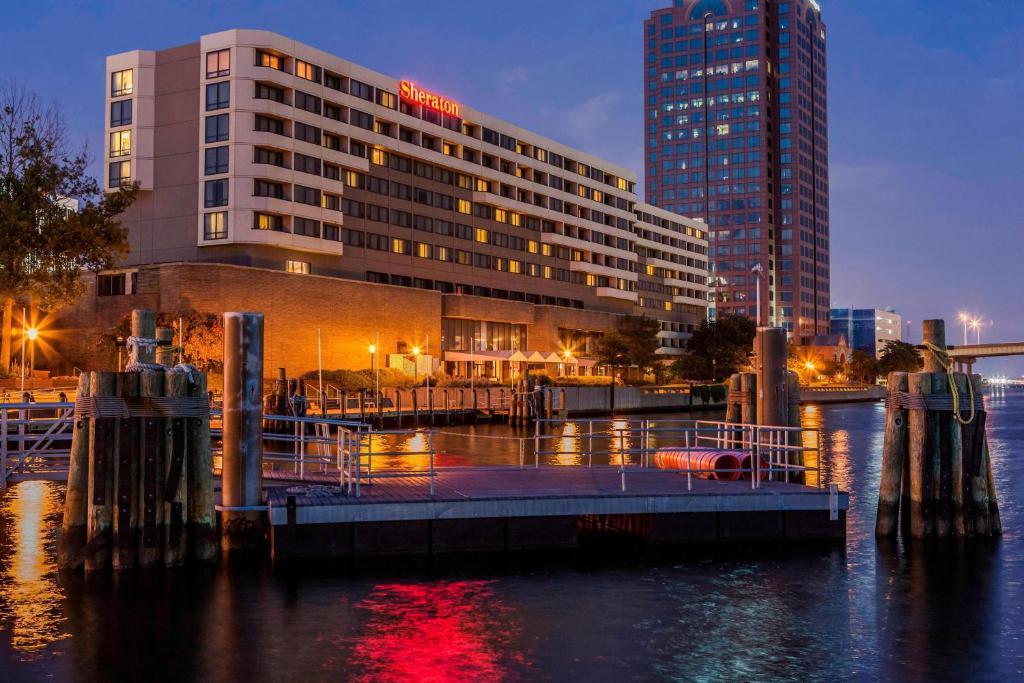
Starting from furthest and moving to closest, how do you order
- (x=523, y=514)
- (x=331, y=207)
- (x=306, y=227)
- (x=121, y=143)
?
(x=331, y=207)
(x=306, y=227)
(x=121, y=143)
(x=523, y=514)

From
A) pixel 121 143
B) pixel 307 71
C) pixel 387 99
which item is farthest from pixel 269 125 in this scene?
pixel 387 99

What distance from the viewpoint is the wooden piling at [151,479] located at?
16.6 metres

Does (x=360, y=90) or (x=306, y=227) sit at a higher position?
(x=360, y=90)

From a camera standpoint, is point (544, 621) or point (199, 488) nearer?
point (544, 621)

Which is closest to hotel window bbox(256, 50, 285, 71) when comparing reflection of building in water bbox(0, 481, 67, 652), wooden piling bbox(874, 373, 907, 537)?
reflection of building in water bbox(0, 481, 67, 652)

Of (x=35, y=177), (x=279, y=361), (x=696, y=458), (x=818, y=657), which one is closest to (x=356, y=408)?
(x=279, y=361)

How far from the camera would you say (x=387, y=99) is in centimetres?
9350

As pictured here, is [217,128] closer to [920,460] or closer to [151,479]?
[151,479]

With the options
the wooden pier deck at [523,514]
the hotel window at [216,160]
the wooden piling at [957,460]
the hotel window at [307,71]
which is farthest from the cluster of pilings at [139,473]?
the hotel window at [307,71]

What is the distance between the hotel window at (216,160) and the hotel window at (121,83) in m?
9.95

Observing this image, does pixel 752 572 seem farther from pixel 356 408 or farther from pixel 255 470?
pixel 356 408

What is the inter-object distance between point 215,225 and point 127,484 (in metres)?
65.3

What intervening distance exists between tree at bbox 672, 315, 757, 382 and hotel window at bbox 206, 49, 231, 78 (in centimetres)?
6883

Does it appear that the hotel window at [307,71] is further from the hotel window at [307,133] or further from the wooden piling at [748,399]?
the wooden piling at [748,399]
